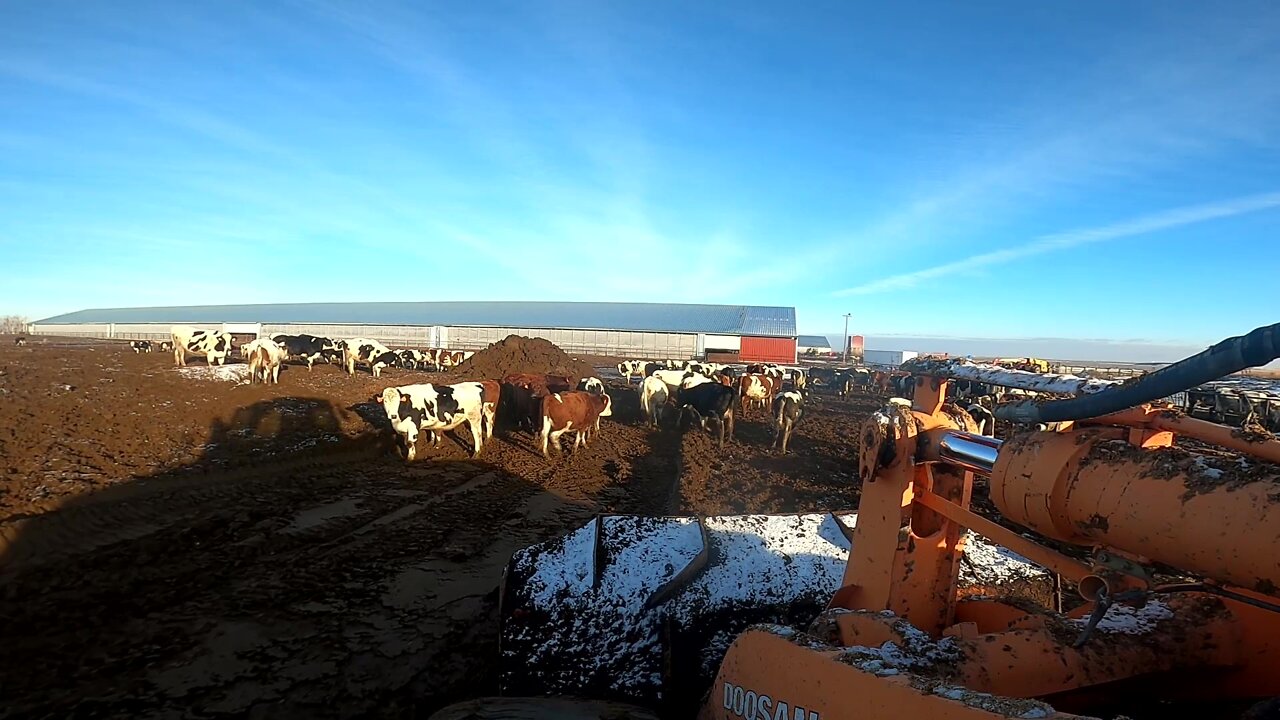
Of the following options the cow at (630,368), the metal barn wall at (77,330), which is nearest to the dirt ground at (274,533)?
the cow at (630,368)

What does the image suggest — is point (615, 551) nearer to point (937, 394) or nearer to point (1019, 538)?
point (937, 394)

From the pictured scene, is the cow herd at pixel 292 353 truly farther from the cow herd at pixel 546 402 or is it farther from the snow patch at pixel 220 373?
the snow patch at pixel 220 373

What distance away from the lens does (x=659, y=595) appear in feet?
12.5

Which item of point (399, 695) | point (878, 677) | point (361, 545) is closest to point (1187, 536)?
point (878, 677)

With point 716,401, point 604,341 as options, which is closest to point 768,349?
point 604,341

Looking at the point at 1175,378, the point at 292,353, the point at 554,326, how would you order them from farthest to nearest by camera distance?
the point at 554,326 < the point at 292,353 < the point at 1175,378

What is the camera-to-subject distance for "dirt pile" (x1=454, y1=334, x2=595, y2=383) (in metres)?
24.8

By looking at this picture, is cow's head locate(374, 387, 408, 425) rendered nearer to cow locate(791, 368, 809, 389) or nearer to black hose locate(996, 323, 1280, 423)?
black hose locate(996, 323, 1280, 423)

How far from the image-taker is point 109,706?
4.12m

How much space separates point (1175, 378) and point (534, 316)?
71870 millimetres

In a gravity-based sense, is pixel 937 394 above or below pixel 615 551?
above

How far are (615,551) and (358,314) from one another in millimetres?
87658

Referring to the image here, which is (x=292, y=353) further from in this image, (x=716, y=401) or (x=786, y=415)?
(x=786, y=415)

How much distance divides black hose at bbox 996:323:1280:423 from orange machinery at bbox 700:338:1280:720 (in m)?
0.09
